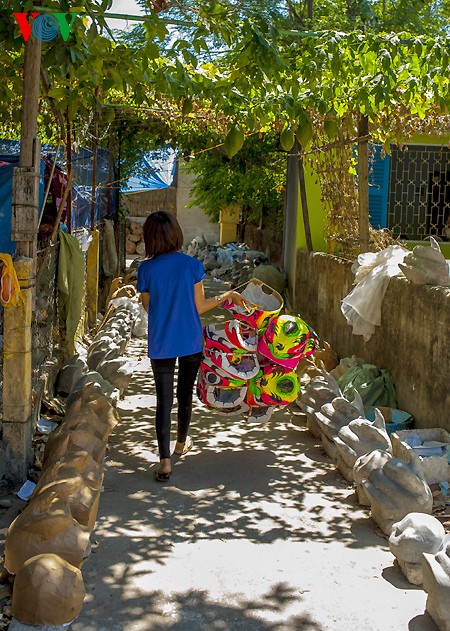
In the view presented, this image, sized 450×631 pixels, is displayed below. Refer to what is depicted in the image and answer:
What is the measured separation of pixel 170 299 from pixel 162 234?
0.44 m

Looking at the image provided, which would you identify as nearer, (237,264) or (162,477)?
(162,477)

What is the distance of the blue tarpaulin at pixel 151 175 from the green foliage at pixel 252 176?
107 centimetres

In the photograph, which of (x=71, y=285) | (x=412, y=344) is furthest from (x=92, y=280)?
(x=412, y=344)

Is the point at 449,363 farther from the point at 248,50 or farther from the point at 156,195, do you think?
the point at 156,195

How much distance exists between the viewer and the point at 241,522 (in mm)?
4887

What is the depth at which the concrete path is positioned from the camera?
369 centimetres

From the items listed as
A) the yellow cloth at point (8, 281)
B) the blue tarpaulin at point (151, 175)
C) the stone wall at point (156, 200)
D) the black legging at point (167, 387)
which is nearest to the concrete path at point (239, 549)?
the black legging at point (167, 387)

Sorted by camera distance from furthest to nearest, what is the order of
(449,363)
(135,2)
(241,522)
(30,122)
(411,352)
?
(135,2), (411,352), (449,363), (30,122), (241,522)

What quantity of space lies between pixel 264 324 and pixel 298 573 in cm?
224

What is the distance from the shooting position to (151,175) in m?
17.4

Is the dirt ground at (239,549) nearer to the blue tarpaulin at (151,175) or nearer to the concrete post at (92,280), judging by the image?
the concrete post at (92,280)

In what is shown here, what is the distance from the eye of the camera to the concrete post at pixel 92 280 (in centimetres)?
1159

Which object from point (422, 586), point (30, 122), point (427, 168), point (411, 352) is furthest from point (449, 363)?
point (427, 168)

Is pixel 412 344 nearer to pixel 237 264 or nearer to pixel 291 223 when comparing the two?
pixel 291 223
